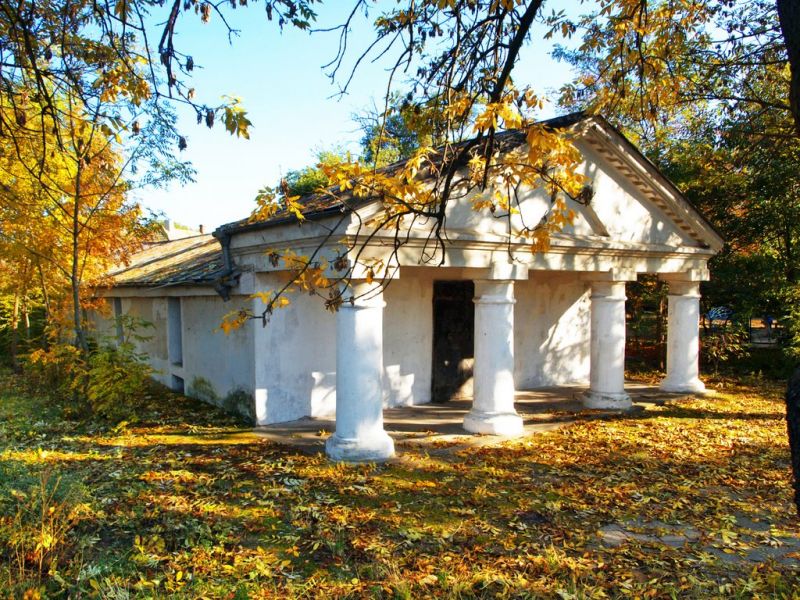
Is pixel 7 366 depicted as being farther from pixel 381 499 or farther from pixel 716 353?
pixel 716 353

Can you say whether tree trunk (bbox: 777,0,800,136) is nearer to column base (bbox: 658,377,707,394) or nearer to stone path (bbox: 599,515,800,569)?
stone path (bbox: 599,515,800,569)

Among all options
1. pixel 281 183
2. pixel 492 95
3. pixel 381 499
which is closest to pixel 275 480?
pixel 381 499

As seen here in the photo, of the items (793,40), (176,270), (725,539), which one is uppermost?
(793,40)

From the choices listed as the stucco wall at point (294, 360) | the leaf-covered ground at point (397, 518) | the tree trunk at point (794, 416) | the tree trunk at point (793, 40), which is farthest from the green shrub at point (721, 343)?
the tree trunk at point (794, 416)

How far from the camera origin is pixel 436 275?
36.1ft

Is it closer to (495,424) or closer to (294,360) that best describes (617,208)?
(495,424)

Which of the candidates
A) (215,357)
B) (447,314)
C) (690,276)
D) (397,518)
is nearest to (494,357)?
(447,314)

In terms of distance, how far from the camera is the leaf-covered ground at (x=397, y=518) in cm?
441

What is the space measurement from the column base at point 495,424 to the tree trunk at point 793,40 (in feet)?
20.7

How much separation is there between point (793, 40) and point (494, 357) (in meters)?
6.08

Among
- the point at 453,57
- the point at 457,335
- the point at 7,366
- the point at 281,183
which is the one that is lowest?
the point at 7,366

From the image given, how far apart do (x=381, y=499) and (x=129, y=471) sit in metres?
3.30

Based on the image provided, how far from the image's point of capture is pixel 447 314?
1148 cm

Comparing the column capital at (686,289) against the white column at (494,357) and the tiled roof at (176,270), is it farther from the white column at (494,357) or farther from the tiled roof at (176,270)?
the tiled roof at (176,270)
